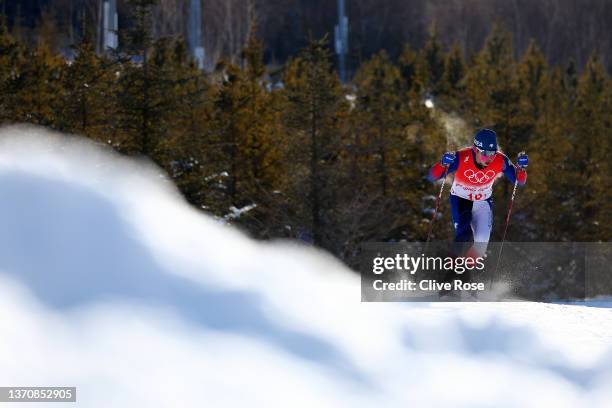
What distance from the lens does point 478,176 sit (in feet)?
30.1

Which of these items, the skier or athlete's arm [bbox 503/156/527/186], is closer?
the skier

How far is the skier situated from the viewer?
908 cm

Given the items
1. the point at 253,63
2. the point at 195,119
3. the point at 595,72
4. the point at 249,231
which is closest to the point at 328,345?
the point at 249,231

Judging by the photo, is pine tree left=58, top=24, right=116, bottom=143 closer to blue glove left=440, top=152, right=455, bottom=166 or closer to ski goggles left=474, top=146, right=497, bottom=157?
blue glove left=440, top=152, right=455, bottom=166

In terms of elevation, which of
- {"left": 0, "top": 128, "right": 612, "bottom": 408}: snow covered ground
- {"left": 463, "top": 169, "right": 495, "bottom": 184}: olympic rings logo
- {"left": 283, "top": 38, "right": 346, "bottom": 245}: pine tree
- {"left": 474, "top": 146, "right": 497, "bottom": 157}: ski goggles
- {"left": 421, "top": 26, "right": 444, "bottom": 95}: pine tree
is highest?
{"left": 421, "top": 26, "right": 444, "bottom": 95}: pine tree

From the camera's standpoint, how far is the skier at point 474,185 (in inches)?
357

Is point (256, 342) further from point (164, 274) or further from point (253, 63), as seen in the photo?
point (253, 63)

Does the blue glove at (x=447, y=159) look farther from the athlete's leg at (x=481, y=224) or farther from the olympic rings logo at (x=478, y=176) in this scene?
the athlete's leg at (x=481, y=224)

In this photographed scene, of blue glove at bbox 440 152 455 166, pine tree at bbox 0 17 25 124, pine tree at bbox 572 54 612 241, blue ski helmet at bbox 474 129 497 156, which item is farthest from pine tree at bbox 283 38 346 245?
blue ski helmet at bbox 474 129 497 156

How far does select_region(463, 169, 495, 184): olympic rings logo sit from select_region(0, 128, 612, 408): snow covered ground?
4.82 ft

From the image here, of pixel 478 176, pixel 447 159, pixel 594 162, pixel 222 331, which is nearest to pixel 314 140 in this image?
pixel 594 162

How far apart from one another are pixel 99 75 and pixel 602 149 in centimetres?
1823

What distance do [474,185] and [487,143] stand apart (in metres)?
0.62

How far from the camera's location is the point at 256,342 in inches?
234
